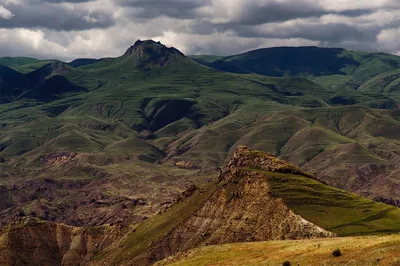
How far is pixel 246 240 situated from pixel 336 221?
A: 26321 millimetres

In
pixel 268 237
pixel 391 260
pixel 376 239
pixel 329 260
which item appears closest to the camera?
pixel 391 260

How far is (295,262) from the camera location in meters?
124

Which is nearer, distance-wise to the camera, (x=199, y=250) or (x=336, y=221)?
(x=199, y=250)

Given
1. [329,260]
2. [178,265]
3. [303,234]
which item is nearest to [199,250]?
[178,265]

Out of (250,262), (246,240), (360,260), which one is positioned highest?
(360,260)

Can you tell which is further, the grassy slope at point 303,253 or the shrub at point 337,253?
the shrub at point 337,253

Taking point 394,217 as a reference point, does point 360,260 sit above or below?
above

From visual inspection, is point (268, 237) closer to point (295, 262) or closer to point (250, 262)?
point (250, 262)

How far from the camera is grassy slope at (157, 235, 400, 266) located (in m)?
112

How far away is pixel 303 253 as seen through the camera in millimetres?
131125

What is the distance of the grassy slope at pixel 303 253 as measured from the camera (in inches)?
4402

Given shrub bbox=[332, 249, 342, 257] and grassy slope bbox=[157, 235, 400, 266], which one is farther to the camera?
shrub bbox=[332, 249, 342, 257]

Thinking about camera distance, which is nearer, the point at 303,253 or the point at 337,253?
the point at 337,253

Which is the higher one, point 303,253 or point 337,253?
point 337,253
